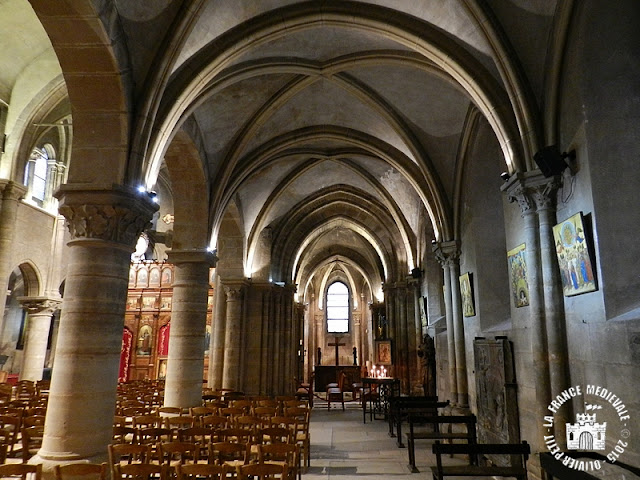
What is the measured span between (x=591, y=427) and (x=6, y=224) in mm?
14679

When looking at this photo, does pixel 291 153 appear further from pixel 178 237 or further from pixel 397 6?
pixel 397 6

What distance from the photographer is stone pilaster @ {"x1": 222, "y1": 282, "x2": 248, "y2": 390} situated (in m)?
16.7

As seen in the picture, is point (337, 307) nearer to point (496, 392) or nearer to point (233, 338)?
point (233, 338)

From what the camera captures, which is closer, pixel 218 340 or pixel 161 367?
pixel 218 340

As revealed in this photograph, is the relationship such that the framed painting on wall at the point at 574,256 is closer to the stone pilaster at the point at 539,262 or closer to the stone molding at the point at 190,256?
the stone pilaster at the point at 539,262

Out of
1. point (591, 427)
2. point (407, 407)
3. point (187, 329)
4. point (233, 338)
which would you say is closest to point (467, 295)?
point (407, 407)

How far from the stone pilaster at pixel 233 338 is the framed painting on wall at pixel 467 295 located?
28.0 feet

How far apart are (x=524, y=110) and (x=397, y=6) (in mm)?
3018

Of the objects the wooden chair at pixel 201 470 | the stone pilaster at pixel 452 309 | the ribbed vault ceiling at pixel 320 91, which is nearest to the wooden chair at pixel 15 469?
the wooden chair at pixel 201 470

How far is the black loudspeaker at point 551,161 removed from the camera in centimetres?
631

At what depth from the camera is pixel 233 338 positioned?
16797 mm

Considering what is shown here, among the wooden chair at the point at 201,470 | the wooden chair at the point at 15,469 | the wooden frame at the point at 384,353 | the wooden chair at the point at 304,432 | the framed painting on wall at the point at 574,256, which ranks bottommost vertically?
the wooden chair at the point at 304,432

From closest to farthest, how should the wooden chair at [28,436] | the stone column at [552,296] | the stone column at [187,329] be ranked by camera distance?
the wooden chair at [28,436] < the stone column at [552,296] < the stone column at [187,329]

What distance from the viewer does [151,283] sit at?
2398 centimetres
